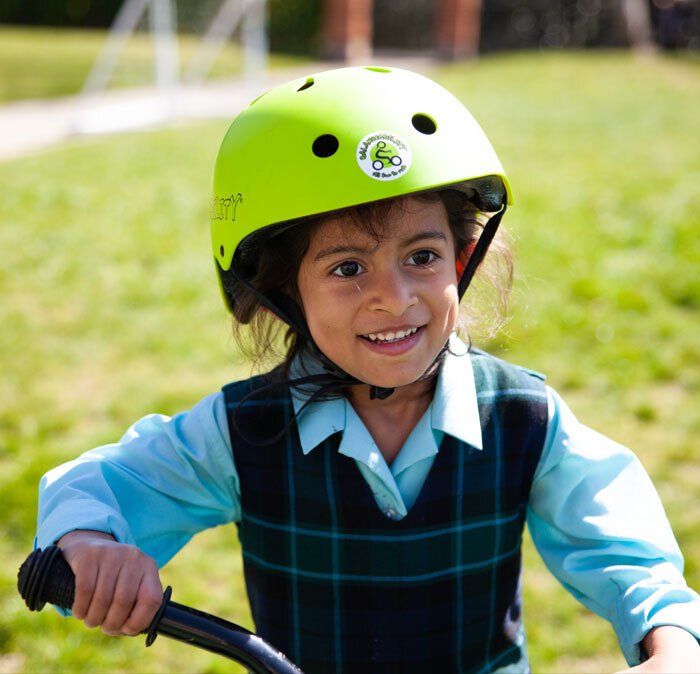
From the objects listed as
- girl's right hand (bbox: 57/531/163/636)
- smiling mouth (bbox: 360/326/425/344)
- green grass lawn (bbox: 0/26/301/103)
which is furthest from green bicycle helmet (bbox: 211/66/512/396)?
green grass lawn (bbox: 0/26/301/103)

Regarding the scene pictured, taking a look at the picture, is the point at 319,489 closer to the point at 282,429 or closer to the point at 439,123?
the point at 282,429

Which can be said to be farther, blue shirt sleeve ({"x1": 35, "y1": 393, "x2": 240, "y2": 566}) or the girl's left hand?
blue shirt sleeve ({"x1": 35, "y1": 393, "x2": 240, "y2": 566})

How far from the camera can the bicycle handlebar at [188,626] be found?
157cm

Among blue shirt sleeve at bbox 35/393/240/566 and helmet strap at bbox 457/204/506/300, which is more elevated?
helmet strap at bbox 457/204/506/300

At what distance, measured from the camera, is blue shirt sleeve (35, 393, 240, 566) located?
1931 millimetres

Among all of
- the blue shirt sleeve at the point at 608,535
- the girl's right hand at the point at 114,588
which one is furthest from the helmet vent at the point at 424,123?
the girl's right hand at the point at 114,588

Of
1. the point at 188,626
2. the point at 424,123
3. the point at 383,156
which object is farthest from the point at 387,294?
the point at 188,626

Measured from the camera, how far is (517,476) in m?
2.09

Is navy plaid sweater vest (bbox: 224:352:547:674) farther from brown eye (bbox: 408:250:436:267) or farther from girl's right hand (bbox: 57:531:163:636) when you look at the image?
girl's right hand (bbox: 57:531:163:636)

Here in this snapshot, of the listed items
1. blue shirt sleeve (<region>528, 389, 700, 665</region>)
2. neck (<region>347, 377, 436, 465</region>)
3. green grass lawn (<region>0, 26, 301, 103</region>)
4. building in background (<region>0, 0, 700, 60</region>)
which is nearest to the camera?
blue shirt sleeve (<region>528, 389, 700, 665</region>)

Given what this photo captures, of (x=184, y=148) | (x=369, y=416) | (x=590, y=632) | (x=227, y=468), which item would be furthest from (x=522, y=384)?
(x=184, y=148)

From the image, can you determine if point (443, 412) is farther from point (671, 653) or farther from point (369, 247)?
point (671, 653)

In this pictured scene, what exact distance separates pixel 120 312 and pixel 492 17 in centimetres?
2064

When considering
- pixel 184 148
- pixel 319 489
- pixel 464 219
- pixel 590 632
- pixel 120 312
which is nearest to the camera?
pixel 319 489
